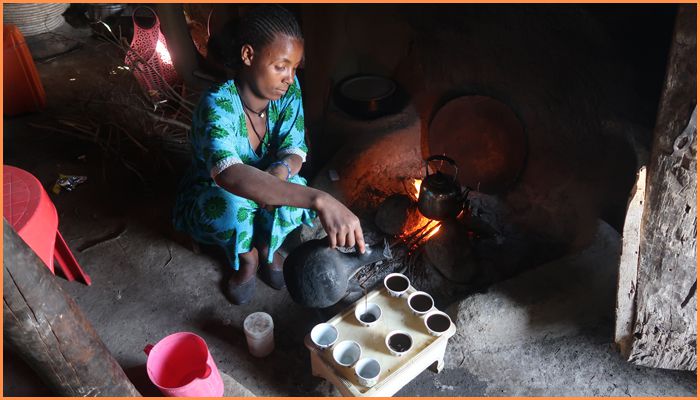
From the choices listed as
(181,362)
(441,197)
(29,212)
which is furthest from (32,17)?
(441,197)

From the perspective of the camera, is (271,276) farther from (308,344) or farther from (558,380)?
(558,380)

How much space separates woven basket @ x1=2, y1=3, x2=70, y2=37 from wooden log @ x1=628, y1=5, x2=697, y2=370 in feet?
19.9

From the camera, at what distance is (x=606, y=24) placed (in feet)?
8.24

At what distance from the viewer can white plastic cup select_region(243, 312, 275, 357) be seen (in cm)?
268

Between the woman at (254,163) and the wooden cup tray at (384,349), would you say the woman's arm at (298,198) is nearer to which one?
the woman at (254,163)

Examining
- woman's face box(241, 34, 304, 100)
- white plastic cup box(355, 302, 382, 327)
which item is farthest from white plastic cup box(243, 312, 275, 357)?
woman's face box(241, 34, 304, 100)

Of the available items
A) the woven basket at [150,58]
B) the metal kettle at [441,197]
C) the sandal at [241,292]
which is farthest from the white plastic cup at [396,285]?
the woven basket at [150,58]

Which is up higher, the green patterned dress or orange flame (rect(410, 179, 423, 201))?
the green patterned dress

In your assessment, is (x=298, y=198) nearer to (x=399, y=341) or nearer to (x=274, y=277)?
(x=399, y=341)

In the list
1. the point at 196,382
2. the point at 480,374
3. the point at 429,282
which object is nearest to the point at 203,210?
the point at 196,382

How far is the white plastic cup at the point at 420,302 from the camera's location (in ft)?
8.26

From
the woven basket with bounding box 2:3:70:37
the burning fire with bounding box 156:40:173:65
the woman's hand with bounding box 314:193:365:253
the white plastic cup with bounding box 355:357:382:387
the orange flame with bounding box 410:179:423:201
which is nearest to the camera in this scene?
the woman's hand with bounding box 314:193:365:253

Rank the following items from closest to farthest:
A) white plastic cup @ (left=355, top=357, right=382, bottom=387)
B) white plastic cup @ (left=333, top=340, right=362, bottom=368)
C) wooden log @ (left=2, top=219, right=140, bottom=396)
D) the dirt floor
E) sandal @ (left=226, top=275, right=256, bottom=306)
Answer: wooden log @ (left=2, top=219, right=140, bottom=396)
white plastic cup @ (left=355, top=357, right=382, bottom=387)
white plastic cup @ (left=333, top=340, right=362, bottom=368)
the dirt floor
sandal @ (left=226, top=275, right=256, bottom=306)

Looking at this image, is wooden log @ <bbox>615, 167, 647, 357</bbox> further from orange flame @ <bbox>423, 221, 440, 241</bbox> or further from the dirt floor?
orange flame @ <bbox>423, 221, 440, 241</bbox>
